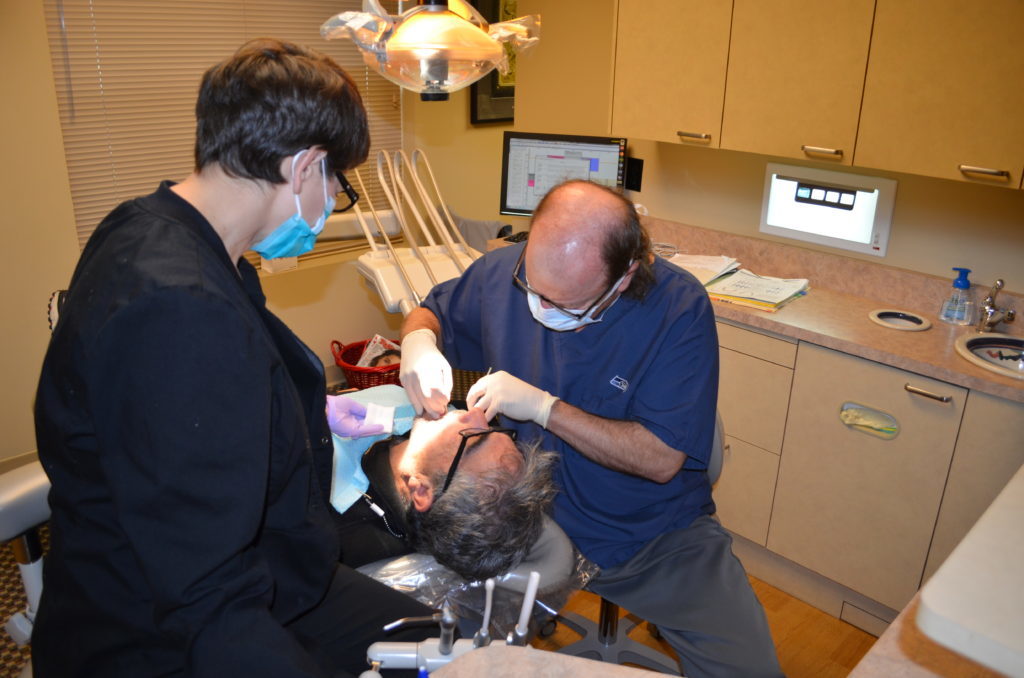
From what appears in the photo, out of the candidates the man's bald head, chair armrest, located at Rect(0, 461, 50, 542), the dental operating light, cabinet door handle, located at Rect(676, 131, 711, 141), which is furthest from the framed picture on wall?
chair armrest, located at Rect(0, 461, 50, 542)

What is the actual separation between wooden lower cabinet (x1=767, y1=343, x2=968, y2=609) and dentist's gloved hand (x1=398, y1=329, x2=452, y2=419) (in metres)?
1.16

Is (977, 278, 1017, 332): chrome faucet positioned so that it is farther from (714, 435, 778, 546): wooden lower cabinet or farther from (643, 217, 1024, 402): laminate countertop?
(714, 435, 778, 546): wooden lower cabinet

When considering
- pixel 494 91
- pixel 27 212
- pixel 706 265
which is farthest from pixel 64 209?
pixel 706 265

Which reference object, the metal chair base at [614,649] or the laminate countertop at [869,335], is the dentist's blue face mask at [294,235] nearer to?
the metal chair base at [614,649]

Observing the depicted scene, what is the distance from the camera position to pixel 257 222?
45.2 inches

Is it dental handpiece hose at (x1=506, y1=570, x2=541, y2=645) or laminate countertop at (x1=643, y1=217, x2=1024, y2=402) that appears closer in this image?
dental handpiece hose at (x1=506, y1=570, x2=541, y2=645)

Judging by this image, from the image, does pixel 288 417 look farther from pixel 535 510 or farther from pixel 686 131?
pixel 686 131

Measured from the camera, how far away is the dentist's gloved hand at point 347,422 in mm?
1813

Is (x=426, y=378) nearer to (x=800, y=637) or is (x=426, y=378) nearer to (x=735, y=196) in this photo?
(x=800, y=637)

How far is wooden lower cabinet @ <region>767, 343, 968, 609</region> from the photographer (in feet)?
7.14

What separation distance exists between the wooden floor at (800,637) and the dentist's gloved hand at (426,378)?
88 centimetres

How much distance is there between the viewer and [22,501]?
1.28m

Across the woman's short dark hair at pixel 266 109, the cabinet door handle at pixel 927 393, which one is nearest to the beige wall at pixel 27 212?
the woman's short dark hair at pixel 266 109

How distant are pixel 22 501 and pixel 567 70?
269 centimetres
